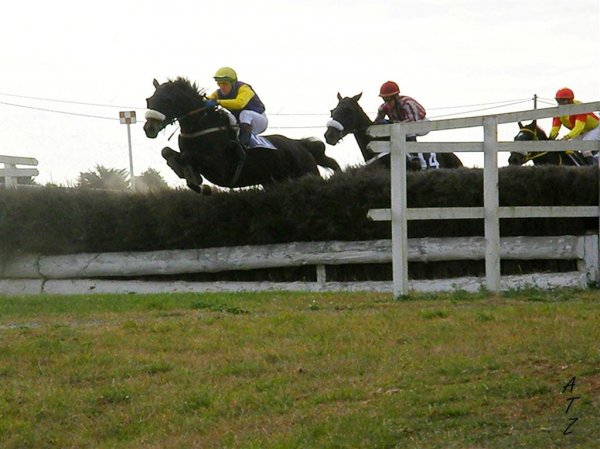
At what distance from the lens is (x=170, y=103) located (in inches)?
814

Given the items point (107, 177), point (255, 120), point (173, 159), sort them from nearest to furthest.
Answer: point (173, 159) → point (255, 120) → point (107, 177)

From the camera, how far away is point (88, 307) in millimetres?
15398

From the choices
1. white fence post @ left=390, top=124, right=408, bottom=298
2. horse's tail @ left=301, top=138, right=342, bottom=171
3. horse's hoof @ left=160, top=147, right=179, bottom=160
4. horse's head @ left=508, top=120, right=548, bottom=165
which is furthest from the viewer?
horse's tail @ left=301, top=138, right=342, bottom=171

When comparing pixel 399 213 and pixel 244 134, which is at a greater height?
pixel 244 134

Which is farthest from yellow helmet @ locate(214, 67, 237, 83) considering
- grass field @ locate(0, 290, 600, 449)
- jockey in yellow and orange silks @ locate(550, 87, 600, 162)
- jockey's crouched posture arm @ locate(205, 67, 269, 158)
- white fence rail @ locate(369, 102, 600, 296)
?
grass field @ locate(0, 290, 600, 449)

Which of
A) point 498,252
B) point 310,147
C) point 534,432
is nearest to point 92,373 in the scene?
point 534,432

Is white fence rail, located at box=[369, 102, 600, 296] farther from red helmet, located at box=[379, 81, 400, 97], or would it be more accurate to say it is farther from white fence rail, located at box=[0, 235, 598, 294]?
red helmet, located at box=[379, 81, 400, 97]

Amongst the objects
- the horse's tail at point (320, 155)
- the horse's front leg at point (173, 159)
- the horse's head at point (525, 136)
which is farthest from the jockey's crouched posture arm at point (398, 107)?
the horse's front leg at point (173, 159)

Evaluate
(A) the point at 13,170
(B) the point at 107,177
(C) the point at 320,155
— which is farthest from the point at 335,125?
(B) the point at 107,177

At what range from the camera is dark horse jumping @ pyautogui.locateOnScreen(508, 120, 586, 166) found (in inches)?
818

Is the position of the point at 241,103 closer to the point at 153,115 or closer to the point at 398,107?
the point at 153,115

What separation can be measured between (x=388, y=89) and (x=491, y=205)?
238 inches

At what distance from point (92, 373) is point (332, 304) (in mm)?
4249

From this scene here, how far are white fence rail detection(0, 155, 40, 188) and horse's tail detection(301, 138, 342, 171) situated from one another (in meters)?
4.82
